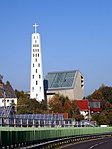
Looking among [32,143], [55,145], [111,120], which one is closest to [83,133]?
[55,145]

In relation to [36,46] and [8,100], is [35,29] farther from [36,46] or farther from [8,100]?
[8,100]

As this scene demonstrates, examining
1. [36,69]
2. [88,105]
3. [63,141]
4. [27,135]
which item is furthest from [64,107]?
[27,135]

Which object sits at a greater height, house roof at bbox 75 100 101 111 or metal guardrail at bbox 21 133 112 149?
house roof at bbox 75 100 101 111

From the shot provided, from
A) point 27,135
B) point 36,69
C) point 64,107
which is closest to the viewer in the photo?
point 27,135

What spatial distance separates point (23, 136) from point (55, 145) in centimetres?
1349

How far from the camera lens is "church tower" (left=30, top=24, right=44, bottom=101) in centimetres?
17425

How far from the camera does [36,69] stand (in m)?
178

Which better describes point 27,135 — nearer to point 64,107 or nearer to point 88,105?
point 64,107

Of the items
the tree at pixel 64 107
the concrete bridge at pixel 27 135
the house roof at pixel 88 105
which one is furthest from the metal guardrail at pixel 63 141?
the house roof at pixel 88 105

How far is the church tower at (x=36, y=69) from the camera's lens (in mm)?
174250

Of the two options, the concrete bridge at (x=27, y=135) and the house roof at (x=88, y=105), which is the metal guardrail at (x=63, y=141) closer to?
the concrete bridge at (x=27, y=135)

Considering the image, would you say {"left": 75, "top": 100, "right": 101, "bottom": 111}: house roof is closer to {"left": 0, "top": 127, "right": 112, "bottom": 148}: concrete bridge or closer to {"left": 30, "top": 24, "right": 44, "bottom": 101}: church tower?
{"left": 30, "top": 24, "right": 44, "bottom": 101}: church tower

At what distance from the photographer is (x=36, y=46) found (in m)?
174

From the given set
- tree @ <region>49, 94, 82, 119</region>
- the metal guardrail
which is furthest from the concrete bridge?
tree @ <region>49, 94, 82, 119</region>
